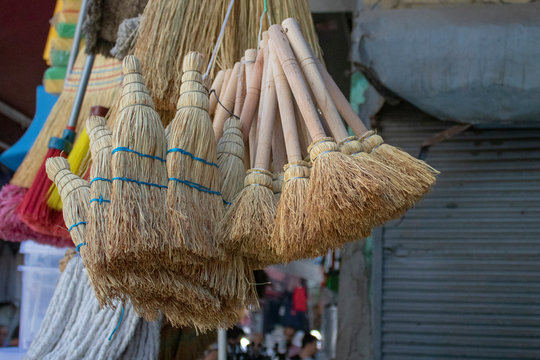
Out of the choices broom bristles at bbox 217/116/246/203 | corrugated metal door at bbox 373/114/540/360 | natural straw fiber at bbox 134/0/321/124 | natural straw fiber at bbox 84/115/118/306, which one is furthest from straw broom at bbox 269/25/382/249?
corrugated metal door at bbox 373/114/540/360

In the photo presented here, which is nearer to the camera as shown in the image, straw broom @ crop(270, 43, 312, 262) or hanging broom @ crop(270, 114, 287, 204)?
straw broom @ crop(270, 43, 312, 262)

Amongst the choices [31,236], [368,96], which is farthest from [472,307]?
[31,236]

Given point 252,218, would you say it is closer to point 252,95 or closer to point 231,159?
point 231,159

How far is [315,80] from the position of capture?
5.84 feet

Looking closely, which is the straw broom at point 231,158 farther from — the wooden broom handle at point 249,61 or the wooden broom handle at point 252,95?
the wooden broom handle at point 249,61

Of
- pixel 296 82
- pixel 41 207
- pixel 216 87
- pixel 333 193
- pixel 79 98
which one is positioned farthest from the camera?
pixel 79 98

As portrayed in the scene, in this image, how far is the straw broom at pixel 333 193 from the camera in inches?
57.4

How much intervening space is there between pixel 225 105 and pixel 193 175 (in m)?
0.47

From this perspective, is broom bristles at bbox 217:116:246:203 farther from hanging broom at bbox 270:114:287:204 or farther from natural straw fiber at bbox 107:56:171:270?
natural straw fiber at bbox 107:56:171:270

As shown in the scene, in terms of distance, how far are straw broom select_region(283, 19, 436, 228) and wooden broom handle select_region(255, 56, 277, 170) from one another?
132 mm

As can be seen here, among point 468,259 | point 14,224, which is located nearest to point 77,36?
point 14,224

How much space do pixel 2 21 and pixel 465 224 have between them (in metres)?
3.79

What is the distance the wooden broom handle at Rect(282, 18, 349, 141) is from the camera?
171 centimetres

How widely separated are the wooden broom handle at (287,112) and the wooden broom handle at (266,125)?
38mm
